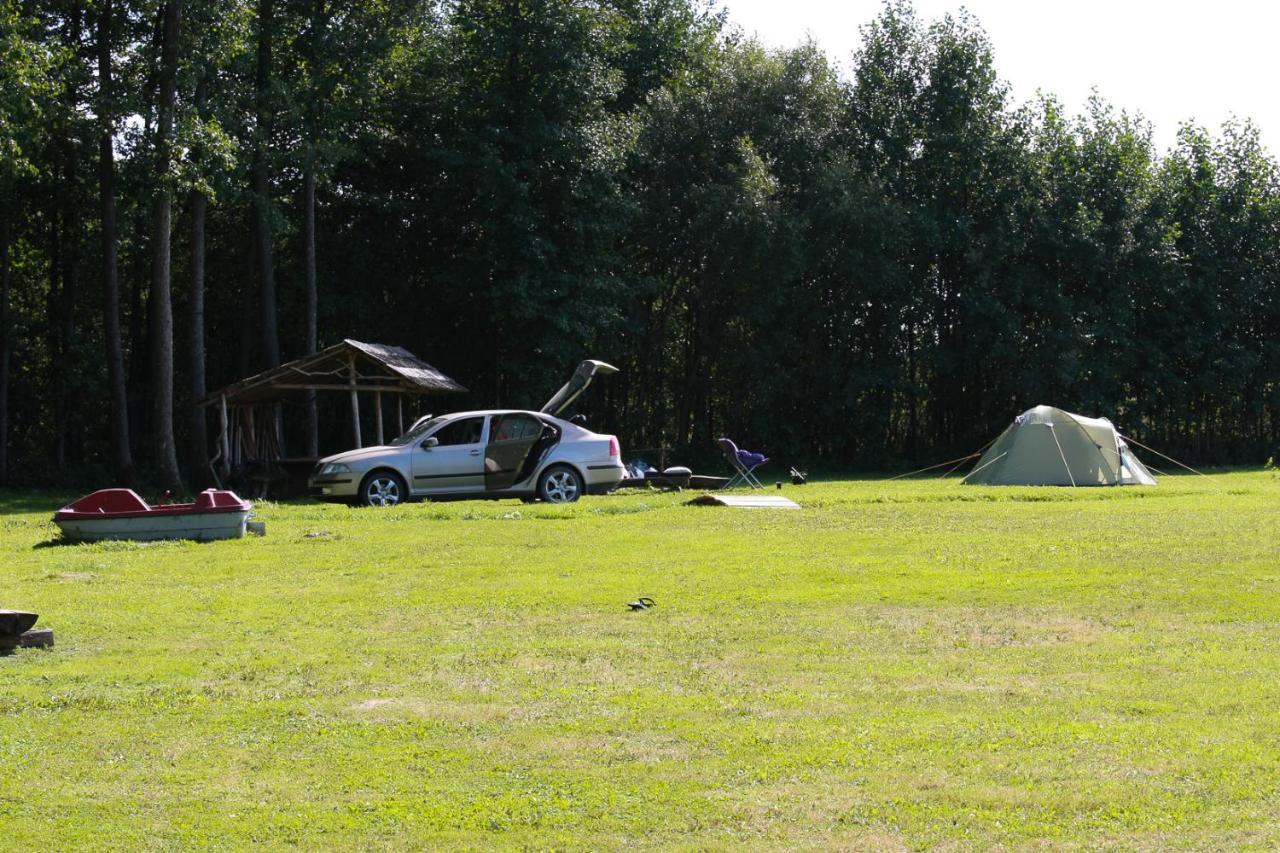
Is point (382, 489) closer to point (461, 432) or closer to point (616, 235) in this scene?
point (461, 432)

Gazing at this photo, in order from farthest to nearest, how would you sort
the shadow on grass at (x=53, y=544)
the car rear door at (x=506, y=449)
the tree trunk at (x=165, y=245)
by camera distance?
the tree trunk at (x=165, y=245) < the car rear door at (x=506, y=449) < the shadow on grass at (x=53, y=544)

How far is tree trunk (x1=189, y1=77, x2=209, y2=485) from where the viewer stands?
2636cm

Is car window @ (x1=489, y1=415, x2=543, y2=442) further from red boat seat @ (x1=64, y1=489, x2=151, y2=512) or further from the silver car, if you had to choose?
red boat seat @ (x1=64, y1=489, x2=151, y2=512)

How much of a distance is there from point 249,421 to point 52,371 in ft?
22.3

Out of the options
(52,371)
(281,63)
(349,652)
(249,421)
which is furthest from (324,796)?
(52,371)

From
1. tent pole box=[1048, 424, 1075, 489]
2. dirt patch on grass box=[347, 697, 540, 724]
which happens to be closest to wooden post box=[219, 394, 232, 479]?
tent pole box=[1048, 424, 1075, 489]

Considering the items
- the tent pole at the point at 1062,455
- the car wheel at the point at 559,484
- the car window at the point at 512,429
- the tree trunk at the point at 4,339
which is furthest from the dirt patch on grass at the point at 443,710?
the tree trunk at the point at 4,339

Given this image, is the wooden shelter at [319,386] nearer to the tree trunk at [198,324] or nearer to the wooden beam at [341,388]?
the wooden beam at [341,388]

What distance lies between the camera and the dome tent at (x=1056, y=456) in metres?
25.0

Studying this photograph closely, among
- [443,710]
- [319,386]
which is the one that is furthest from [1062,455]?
[443,710]

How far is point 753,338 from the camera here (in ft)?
119

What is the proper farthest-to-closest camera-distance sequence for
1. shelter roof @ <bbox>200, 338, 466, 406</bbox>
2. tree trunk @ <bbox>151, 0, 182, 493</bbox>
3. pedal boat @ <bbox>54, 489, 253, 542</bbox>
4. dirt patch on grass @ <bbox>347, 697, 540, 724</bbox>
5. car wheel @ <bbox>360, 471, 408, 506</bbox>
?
shelter roof @ <bbox>200, 338, 466, 406</bbox> → tree trunk @ <bbox>151, 0, 182, 493</bbox> → car wheel @ <bbox>360, 471, 408, 506</bbox> → pedal boat @ <bbox>54, 489, 253, 542</bbox> → dirt patch on grass @ <bbox>347, 697, 540, 724</bbox>

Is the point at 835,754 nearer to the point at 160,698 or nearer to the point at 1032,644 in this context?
the point at 1032,644

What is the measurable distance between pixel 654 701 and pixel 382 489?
591 inches
